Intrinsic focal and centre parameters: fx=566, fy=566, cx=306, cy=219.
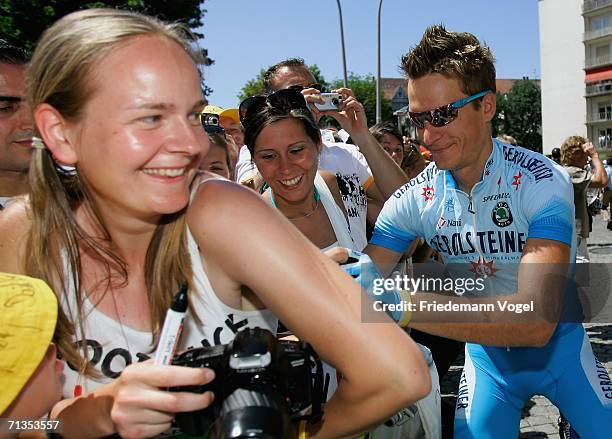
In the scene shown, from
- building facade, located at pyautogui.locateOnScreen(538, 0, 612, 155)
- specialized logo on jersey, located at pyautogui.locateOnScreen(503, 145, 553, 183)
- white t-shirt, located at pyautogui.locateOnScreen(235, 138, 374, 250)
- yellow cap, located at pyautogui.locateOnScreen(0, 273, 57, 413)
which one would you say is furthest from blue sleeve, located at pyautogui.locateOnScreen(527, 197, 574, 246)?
building facade, located at pyautogui.locateOnScreen(538, 0, 612, 155)

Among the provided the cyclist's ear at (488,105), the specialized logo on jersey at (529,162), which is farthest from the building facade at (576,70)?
the specialized logo on jersey at (529,162)

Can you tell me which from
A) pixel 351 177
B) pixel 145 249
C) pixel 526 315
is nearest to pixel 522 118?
pixel 351 177

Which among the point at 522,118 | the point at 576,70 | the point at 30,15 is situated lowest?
the point at 522,118

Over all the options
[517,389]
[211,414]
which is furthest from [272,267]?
[517,389]

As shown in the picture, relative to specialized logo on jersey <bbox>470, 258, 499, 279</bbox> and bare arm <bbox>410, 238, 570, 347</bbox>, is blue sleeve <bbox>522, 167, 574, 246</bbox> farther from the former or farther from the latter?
specialized logo on jersey <bbox>470, 258, 499, 279</bbox>

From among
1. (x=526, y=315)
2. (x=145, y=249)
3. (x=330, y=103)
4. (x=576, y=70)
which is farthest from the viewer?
(x=576, y=70)

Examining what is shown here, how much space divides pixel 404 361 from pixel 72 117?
44.1 inches

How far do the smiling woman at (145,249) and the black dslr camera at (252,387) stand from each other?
0.16 ft

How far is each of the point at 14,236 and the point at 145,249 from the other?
1.31 feet

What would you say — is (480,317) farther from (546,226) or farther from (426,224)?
(426,224)

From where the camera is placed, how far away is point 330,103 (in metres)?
4.02

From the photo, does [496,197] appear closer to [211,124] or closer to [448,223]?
[448,223]

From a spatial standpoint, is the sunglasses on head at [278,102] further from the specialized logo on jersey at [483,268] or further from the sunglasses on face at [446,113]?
the specialized logo on jersey at [483,268]

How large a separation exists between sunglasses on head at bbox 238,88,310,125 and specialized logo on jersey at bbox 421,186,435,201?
98 cm
